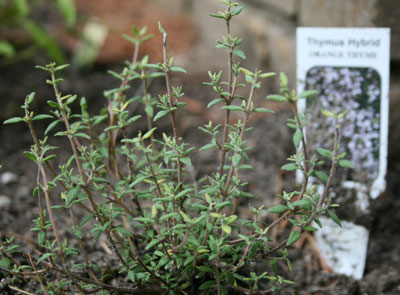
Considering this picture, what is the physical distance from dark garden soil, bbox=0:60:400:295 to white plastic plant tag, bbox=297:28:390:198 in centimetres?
17

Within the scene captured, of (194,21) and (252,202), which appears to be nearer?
(252,202)

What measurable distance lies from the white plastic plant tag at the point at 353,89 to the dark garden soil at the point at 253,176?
17 centimetres

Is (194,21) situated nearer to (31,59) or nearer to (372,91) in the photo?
(31,59)

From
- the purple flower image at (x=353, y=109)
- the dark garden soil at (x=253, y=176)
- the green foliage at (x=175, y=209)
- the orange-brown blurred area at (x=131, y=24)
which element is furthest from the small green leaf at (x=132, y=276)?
the orange-brown blurred area at (x=131, y=24)

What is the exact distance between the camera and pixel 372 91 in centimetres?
162

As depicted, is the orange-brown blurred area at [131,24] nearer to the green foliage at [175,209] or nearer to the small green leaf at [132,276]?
the green foliage at [175,209]

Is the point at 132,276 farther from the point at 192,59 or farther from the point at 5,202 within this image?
the point at 192,59

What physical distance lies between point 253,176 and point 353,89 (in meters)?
0.63

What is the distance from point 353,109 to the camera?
164 centimetres

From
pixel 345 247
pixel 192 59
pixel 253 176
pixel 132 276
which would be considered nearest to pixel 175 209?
pixel 132 276

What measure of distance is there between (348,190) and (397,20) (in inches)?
27.9

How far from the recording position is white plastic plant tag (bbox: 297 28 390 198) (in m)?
1.60

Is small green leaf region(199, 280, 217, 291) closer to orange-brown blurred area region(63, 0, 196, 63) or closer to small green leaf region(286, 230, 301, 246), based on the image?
small green leaf region(286, 230, 301, 246)

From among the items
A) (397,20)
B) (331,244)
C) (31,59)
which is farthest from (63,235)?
(31,59)
